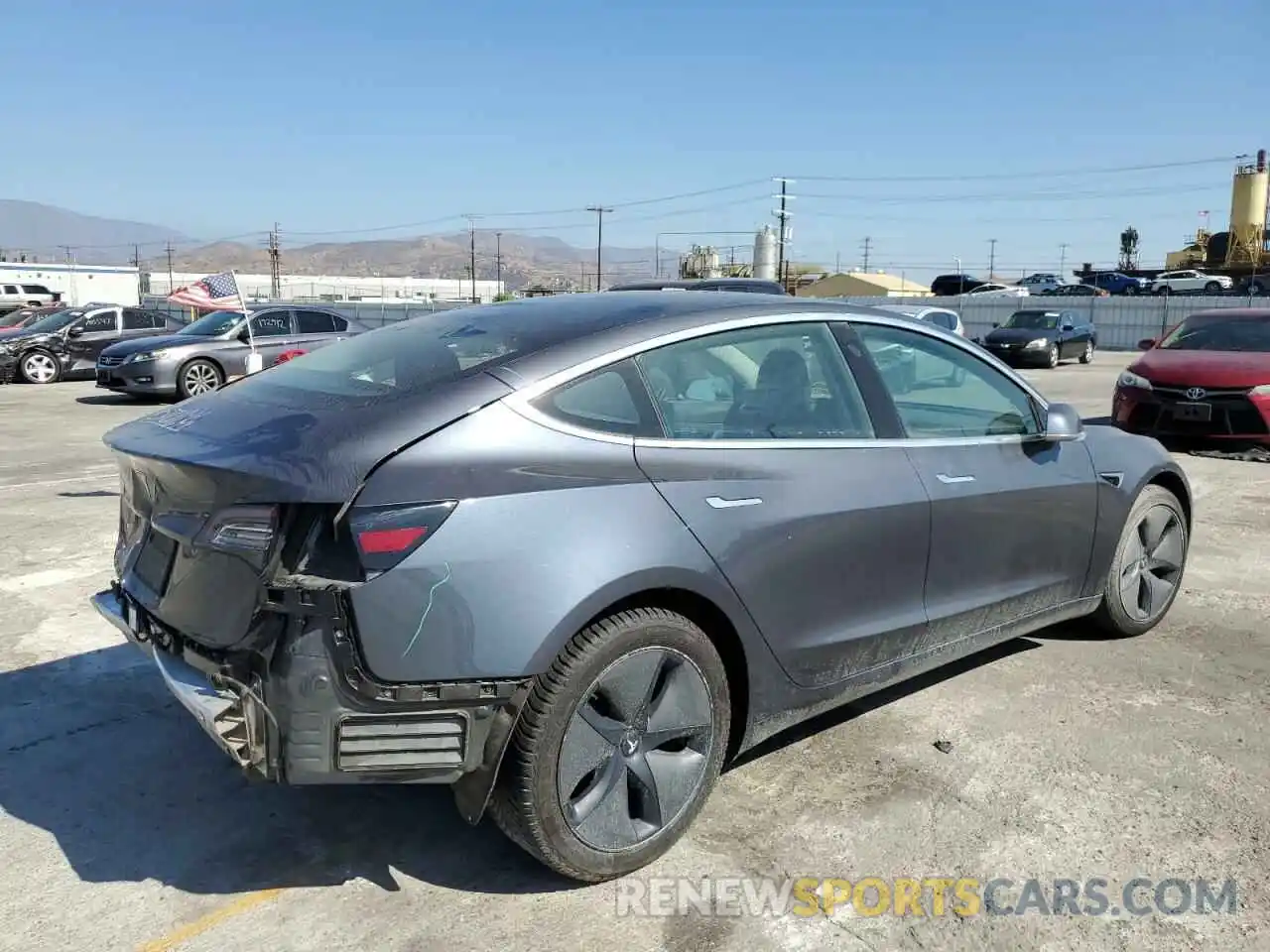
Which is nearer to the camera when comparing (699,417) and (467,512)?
(467,512)

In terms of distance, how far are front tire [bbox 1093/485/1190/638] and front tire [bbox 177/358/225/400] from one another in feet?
43.4

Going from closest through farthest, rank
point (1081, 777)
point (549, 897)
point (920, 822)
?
1. point (549, 897)
2. point (920, 822)
3. point (1081, 777)

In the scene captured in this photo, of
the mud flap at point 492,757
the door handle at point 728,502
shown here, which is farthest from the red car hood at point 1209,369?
the mud flap at point 492,757

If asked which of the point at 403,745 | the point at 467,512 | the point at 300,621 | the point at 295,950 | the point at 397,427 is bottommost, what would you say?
the point at 295,950

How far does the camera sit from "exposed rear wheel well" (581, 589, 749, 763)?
106 inches

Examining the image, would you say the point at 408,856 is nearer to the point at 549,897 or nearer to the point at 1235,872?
the point at 549,897

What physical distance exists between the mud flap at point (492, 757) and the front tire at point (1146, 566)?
3.09 meters

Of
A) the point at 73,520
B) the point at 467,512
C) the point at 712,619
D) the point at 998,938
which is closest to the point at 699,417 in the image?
the point at 712,619

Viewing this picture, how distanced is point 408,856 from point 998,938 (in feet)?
5.28

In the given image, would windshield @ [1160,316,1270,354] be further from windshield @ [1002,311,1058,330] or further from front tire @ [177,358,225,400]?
windshield @ [1002,311,1058,330]

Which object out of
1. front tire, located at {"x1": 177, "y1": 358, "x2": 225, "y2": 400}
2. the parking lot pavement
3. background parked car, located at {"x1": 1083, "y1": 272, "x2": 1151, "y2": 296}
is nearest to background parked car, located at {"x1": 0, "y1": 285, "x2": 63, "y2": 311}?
front tire, located at {"x1": 177, "y1": 358, "x2": 225, "y2": 400}

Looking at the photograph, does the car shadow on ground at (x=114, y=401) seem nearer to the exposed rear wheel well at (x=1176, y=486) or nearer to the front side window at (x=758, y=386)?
the front side window at (x=758, y=386)

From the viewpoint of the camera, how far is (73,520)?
6.99 metres

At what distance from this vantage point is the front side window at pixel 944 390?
141 inches
